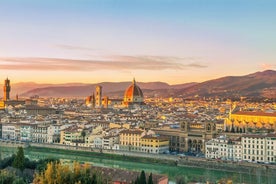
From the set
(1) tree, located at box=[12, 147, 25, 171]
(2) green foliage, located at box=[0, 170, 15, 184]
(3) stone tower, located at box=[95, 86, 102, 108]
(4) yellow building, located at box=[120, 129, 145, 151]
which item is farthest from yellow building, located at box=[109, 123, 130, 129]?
(3) stone tower, located at box=[95, 86, 102, 108]

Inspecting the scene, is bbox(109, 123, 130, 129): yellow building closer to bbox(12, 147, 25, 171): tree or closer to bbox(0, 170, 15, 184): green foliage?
bbox(12, 147, 25, 171): tree

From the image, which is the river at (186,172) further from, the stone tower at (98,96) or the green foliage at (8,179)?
the stone tower at (98,96)

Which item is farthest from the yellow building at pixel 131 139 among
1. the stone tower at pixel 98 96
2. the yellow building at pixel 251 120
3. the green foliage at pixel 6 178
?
the stone tower at pixel 98 96

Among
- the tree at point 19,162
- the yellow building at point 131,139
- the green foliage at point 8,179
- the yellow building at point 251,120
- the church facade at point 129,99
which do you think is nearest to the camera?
the green foliage at point 8,179

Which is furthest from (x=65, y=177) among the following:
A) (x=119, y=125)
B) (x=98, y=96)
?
(x=98, y=96)

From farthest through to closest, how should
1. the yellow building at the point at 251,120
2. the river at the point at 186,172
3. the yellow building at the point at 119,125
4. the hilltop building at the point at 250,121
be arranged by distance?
the yellow building at the point at 119,125, the yellow building at the point at 251,120, the hilltop building at the point at 250,121, the river at the point at 186,172

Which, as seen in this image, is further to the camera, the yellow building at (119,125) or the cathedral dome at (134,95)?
the cathedral dome at (134,95)
